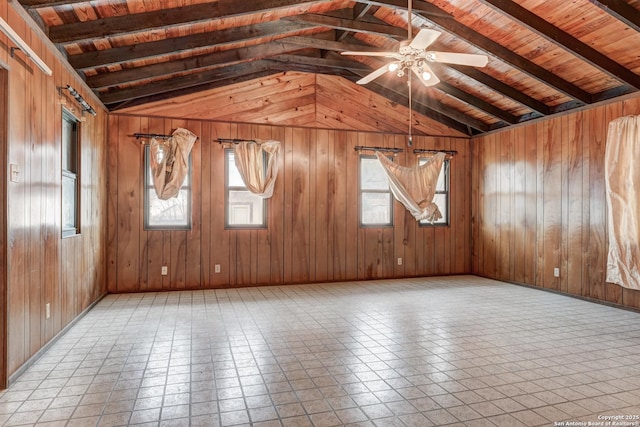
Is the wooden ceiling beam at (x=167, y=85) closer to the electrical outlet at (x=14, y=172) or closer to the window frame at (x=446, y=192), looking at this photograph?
the electrical outlet at (x=14, y=172)

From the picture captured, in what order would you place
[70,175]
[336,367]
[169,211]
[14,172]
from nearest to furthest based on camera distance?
[14,172], [336,367], [70,175], [169,211]

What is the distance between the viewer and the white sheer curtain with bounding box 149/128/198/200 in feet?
18.2

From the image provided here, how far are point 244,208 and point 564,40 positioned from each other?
181 inches

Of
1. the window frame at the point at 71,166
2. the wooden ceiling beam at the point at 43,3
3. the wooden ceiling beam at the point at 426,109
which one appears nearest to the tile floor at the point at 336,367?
the window frame at the point at 71,166

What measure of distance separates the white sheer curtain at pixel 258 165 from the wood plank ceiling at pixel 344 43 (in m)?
1.01

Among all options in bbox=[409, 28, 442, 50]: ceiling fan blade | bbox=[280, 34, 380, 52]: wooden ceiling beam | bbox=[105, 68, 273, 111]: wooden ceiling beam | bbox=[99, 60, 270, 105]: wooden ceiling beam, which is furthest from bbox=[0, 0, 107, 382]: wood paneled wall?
bbox=[409, 28, 442, 50]: ceiling fan blade

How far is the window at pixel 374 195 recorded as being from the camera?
6699mm

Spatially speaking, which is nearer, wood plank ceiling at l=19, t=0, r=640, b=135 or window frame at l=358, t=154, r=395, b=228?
wood plank ceiling at l=19, t=0, r=640, b=135

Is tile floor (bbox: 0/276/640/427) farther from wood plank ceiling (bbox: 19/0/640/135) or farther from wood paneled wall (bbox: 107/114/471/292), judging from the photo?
wood plank ceiling (bbox: 19/0/640/135)

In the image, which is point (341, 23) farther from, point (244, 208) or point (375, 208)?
point (375, 208)

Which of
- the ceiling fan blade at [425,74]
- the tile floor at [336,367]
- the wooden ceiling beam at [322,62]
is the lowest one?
the tile floor at [336,367]

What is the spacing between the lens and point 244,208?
610 cm

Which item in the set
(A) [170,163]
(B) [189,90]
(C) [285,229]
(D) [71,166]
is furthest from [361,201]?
(D) [71,166]

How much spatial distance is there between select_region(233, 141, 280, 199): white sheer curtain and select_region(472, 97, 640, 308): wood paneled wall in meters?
3.75
